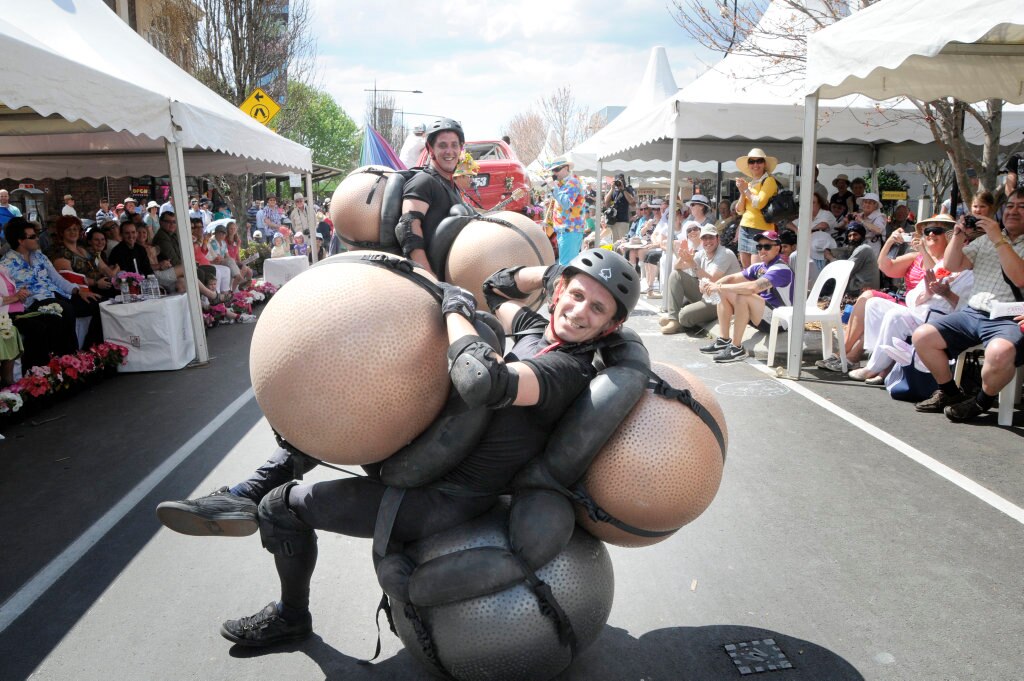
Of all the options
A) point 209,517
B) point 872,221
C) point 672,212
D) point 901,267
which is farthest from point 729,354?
point 209,517

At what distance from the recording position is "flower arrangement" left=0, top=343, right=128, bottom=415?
21.6 feet

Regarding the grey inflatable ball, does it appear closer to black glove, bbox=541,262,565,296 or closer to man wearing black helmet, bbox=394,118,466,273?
black glove, bbox=541,262,565,296

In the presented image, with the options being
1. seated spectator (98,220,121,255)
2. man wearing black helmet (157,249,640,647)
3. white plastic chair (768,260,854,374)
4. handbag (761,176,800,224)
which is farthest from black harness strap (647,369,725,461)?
seated spectator (98,220,121,255)

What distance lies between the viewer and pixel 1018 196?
603 cm

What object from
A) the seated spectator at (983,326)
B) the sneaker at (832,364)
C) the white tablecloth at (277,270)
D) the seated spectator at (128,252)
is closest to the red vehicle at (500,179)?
the white tablecloth at (277,270)

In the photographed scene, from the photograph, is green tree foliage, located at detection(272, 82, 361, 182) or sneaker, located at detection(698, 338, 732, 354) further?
green tree foliage, located at detection(272, 82, 361, 182)

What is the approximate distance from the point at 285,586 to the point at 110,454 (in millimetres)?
3410

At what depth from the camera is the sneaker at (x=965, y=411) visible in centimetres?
607

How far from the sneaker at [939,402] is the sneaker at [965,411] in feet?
0.66

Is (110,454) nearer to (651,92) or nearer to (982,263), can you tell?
(982,263)

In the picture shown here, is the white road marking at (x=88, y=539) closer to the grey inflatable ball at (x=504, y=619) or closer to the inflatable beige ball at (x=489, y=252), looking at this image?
the grey inflatable ball at (x=504, y=619)

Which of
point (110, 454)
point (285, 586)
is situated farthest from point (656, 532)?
point (110, 454)

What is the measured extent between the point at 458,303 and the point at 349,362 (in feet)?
1.34

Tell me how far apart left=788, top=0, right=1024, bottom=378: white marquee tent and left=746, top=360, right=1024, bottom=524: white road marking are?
926 mm
